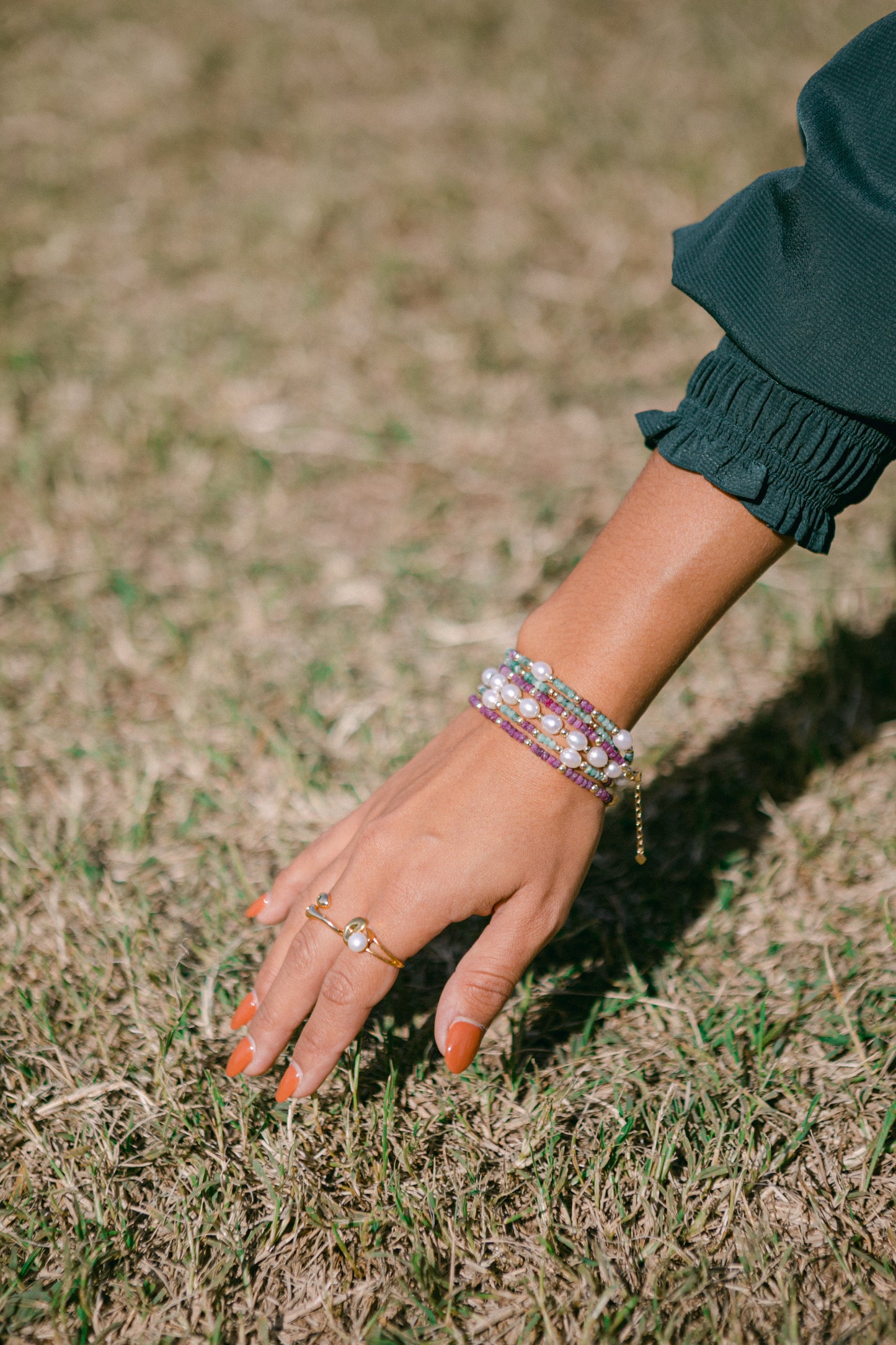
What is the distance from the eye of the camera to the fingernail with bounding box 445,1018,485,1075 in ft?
4.26

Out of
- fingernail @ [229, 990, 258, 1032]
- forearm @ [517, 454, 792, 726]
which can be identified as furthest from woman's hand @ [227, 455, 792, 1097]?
fingernail @ [229, 990, 258, 1032]

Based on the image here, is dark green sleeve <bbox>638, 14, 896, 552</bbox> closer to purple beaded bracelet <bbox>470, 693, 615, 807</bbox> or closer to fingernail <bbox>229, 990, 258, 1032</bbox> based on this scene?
purple beaded bracelet <bbox>470, 693, 615, 807</bbox>

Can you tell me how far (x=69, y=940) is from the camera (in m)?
1.73

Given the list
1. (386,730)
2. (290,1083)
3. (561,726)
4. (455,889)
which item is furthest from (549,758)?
(386,730)

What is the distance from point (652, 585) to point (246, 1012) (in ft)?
3.01

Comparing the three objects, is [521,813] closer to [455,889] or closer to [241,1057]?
[455,889]

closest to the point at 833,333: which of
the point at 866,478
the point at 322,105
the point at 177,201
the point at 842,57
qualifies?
the point at 866,478

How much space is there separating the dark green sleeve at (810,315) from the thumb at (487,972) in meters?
0.61

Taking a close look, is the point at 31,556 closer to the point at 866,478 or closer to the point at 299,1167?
the point at 299,1167

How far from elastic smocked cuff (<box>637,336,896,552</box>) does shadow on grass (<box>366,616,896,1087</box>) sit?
0.80 metres

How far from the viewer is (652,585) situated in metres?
1.25

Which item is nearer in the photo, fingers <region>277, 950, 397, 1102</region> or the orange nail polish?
fingers <region>277, 950, 397, 1102</region>

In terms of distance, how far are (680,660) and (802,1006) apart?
0.70 meters

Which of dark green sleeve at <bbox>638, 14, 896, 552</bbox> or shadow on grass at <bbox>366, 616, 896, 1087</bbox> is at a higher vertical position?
dark green sleeve at <bbox>638, 14, 896, 552</bbox>
